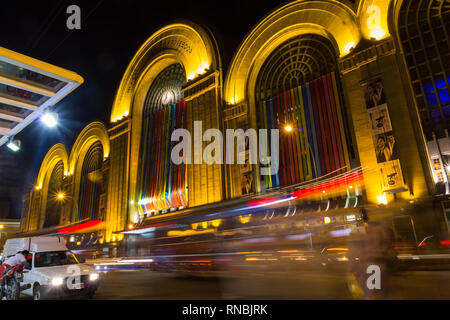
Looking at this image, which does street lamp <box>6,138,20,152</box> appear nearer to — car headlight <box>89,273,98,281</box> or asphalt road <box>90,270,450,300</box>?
car headlight <box>89,273,98,281</box>

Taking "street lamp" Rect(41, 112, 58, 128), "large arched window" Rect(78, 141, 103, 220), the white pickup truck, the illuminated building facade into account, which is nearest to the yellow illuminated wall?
the illuminated building facade

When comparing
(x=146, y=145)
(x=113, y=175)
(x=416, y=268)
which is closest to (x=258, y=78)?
(x=146, y=145)

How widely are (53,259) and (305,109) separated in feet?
59.5

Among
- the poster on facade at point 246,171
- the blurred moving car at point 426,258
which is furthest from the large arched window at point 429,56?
the poster on facade at point 246,171

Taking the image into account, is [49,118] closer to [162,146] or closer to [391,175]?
[391,175]

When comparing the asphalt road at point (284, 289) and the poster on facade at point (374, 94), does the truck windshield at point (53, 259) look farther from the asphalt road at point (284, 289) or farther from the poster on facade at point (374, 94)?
the poster on facade at point (374, 94)

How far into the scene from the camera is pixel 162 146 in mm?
31859

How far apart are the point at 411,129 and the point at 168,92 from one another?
24.8m

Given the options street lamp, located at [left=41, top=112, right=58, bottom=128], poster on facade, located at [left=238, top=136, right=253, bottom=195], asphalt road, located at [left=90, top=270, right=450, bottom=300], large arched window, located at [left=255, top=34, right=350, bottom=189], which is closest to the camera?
asphalt road, located at [left=90, top=270, right=450, bottom=300]

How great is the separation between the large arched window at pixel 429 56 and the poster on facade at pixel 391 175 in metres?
2.38

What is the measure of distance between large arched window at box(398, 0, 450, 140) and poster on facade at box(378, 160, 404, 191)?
2.38 metres

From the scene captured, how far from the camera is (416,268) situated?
40.3 ft

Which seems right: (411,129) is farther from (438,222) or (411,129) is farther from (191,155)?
(191,155)

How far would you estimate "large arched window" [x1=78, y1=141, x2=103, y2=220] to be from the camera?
3925 centimetres
